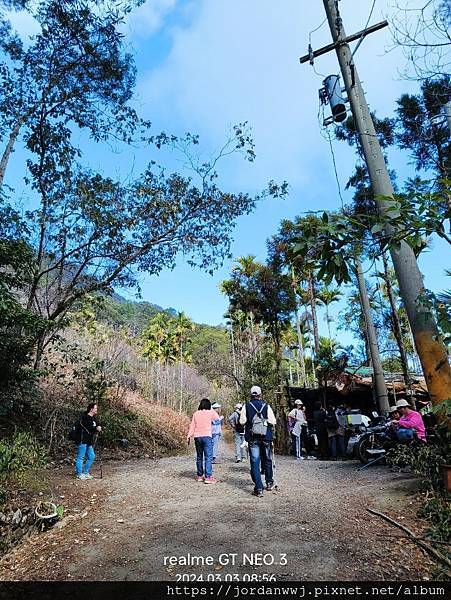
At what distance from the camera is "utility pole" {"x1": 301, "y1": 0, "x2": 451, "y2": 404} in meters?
4.95

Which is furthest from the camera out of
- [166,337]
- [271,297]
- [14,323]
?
[166,337]

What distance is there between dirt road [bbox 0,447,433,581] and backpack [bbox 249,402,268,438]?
93 cm

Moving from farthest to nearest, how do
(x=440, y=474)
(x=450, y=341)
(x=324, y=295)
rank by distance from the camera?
(x=324, y=295)
(x=440, y=474)
(x=450, y=341)

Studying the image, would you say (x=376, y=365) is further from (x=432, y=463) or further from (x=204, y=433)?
(x=432, y=463)

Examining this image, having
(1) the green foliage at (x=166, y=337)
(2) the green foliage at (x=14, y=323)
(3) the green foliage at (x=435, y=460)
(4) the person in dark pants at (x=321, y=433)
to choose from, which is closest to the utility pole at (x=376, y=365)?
(4) the person in dark pants at (x=321, y=433)

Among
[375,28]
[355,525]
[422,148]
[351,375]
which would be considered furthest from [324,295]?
[355,525]

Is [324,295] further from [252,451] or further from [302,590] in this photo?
[302,590]

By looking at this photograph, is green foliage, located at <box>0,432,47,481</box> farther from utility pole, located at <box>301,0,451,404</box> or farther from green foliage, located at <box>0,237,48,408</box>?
utility pole, located at <box>301,0,451,404</box>

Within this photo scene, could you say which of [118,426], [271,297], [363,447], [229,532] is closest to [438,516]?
[229,532]

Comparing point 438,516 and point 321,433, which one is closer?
point 438,516

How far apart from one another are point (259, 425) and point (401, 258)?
3.25m

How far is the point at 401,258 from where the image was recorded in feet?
18.1

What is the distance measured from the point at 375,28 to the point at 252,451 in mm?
7052

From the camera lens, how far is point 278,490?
635 cm
